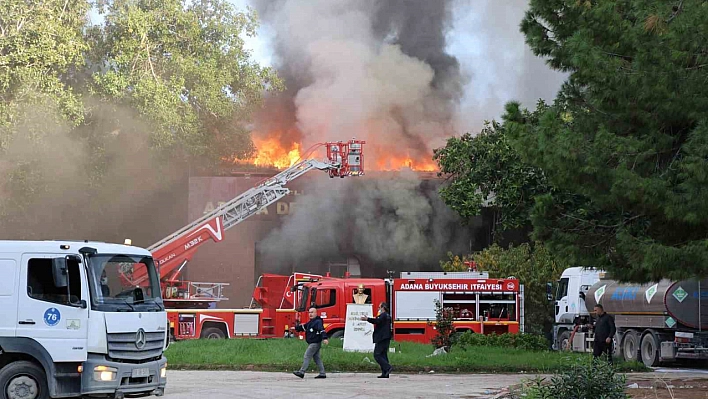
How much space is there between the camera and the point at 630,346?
26.2 meters

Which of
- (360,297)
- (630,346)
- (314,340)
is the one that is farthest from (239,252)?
(314,340)

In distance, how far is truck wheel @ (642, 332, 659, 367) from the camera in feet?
80.7

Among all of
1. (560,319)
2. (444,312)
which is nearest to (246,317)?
(444,312)

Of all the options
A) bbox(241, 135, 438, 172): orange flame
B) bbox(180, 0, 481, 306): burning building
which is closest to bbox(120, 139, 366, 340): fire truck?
bbox(180, 0, 481, 306): burning building

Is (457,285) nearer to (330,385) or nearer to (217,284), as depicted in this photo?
(217,284)

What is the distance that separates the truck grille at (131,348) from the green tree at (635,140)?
6.21 meters

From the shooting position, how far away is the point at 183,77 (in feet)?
135

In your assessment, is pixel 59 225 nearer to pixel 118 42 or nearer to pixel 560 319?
pixel 118 42

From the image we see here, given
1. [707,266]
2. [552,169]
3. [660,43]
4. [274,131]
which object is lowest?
[707,266]

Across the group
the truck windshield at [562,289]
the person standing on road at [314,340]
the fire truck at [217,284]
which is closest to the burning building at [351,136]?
the fire truck at [217,284]

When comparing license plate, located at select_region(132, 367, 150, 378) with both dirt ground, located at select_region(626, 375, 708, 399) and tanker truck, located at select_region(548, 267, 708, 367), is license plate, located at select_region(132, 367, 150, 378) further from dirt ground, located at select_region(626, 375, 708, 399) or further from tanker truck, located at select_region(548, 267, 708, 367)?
tanker truck, located at select_region(548, 267, 708, 367)

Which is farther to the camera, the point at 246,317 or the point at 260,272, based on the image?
the point at 260,272

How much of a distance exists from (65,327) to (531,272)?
2247cm

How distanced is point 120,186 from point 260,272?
867 centimetres
